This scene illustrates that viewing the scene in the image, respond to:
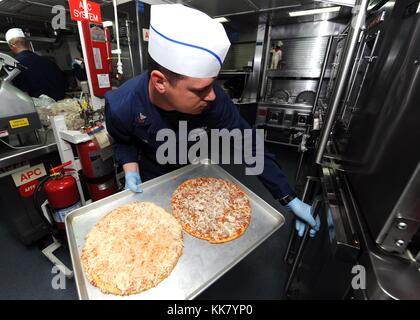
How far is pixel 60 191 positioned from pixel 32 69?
179cm

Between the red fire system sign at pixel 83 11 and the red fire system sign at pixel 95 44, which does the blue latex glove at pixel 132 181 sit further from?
the red fire system sign at pixel 83 11

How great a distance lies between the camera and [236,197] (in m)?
1.21

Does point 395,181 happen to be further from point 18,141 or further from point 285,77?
point 285,77

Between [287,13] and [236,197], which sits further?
[287,13]

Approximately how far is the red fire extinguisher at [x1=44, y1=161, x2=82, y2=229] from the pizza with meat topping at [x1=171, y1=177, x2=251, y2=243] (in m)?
0.95

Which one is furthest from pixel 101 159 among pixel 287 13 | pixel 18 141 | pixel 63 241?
pixel 287 13

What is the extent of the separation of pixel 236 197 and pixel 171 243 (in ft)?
1.57

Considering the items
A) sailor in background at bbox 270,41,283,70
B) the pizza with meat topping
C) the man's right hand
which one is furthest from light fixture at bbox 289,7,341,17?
the man's right hand

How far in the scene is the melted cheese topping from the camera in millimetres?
764

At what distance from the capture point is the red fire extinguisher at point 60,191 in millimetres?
1506

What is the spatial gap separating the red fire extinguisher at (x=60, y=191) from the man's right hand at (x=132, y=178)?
2.06ft
